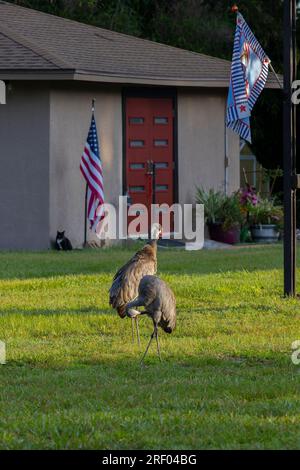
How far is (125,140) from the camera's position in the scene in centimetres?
2342

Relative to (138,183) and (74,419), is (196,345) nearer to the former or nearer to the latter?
(74,419)

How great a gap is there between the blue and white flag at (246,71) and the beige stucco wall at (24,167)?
5191 millimetres

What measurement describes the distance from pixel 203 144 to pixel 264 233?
7.25 ft

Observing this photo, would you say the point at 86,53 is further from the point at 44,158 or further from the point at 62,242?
the point at 62,242

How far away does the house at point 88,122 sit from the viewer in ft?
72.1

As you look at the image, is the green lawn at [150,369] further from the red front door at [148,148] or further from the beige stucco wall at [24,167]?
the red front door at [148,148]

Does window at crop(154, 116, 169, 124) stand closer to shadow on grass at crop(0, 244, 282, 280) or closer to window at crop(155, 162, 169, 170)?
window at crop(155, 162, 169, 170)

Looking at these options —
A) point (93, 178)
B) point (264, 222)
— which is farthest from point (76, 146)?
point (264, 222)

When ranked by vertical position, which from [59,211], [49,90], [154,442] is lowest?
[154,442]

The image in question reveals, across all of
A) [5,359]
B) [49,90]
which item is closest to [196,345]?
[5,359]

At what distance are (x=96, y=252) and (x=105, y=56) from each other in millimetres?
4500

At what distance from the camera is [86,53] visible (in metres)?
23.5

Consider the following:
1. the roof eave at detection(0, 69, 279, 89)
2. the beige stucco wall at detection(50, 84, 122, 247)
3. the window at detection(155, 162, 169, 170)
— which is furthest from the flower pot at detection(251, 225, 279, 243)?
the beige stucco wall at detection(50, 84, 122, 247)

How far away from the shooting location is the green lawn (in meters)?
8.09
